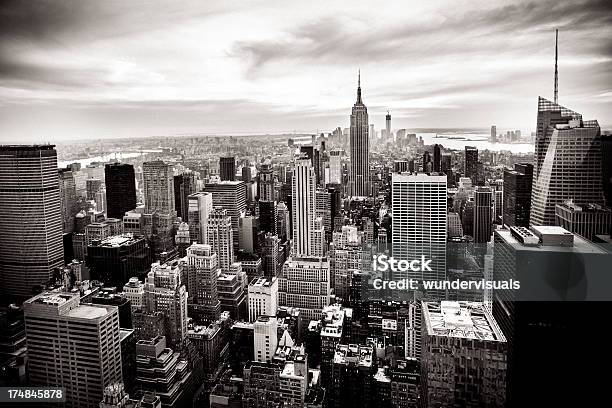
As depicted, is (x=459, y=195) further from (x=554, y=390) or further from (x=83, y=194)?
(x=83, y=194)

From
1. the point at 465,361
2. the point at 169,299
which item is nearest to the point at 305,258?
the point at 169,299

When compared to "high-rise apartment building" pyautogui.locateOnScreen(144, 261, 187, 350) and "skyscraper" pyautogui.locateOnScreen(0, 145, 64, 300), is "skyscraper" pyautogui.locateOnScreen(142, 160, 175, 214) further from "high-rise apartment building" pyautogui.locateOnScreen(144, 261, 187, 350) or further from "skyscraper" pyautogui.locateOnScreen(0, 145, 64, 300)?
"high-rise apartment building" pyautogui.locateOnScreen(144, 261, 187, 350)

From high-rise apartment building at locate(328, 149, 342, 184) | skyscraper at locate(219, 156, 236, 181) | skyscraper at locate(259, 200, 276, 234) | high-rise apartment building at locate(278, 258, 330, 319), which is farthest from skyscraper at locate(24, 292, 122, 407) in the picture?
skyscraper at locate(259, 200, 276, 234)

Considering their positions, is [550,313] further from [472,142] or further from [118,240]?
[118,240]

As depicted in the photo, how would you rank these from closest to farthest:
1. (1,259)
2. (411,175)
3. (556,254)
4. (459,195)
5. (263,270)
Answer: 1. (556,254)
2. (1,259)
3. (459,195)
4. (411,175)
5. (263,270)

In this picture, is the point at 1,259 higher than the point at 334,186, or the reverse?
the point at 334,186

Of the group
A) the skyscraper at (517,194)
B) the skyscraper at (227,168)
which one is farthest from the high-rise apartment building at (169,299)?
the skyscraper at (517,194)

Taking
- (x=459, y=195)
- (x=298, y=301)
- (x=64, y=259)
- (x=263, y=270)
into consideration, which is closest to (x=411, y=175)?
(x=459, y=195)
